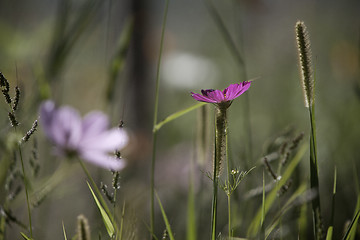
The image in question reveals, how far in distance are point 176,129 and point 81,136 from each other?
164cm

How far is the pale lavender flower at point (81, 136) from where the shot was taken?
1.58 ft

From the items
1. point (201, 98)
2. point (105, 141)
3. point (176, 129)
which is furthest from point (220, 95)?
point (176, 129)

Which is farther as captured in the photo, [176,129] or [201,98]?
[176,129]

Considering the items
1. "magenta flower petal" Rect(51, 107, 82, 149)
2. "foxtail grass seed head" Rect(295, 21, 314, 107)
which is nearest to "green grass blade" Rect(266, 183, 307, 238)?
"foxtail grass seed head" Rect(295, 21, 314, 107)

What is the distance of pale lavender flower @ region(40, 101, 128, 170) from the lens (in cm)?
48

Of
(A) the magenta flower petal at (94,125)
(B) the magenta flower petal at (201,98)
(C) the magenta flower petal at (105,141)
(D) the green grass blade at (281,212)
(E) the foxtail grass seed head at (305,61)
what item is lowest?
(D) the green grass blade at (281,212)

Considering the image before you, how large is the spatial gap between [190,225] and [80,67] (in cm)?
274

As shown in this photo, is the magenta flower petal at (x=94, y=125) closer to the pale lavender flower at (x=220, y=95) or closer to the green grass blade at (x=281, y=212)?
the pale lavender flower at (x=220, y=95)

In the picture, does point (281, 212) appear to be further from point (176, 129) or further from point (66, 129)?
point (176, 129)

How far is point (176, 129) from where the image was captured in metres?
2.15

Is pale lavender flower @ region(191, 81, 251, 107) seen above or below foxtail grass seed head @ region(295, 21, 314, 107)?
below

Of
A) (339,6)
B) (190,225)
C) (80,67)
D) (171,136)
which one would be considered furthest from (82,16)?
(339,6)

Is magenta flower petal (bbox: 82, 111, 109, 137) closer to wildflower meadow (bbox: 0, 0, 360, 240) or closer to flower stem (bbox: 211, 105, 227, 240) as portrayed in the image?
wildflower meadow (bbox: 0, 0, 360, 240)

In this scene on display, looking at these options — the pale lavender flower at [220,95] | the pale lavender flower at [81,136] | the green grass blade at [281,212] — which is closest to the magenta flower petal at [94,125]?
the pale lavender flower at [81,136]
